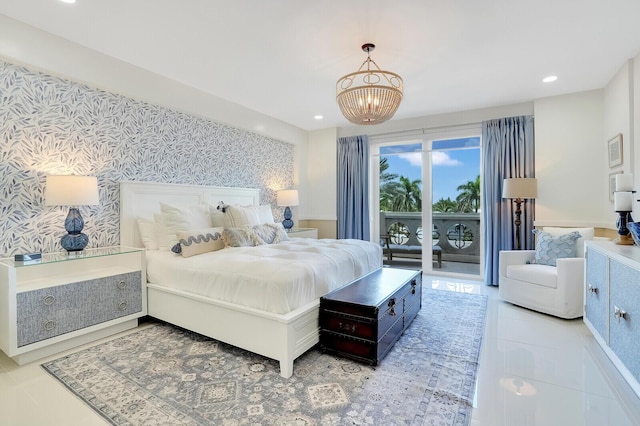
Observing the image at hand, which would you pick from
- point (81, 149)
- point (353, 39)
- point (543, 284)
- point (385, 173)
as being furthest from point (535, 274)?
point (81, 149)

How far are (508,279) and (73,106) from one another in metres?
4.79

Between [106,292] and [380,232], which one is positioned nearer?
[106,292]

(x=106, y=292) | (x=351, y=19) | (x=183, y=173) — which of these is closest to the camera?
(x=351, y=19)

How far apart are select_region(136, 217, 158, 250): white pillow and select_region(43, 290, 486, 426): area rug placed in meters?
0.91

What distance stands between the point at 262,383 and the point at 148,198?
2.41 meters

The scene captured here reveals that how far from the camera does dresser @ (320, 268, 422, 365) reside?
7.13ft

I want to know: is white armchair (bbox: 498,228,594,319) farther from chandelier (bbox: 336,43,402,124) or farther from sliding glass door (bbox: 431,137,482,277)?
chandelier (bbox: 336,43,402,124)

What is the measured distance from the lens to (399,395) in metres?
1.87

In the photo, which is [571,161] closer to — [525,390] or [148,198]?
[525,390]

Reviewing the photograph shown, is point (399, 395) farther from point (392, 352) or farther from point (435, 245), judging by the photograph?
point (435, 245)

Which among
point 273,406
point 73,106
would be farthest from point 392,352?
point 73,106

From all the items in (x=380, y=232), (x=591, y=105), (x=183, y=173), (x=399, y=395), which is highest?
Answer: (x=591, y=105)

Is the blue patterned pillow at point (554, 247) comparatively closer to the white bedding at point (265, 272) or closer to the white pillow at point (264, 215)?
the white bedding at point (265, 272)

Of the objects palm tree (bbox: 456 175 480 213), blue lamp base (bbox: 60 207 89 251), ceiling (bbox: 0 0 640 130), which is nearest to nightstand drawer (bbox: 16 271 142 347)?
blue lamp base (bbox: 60 207 89 251)
